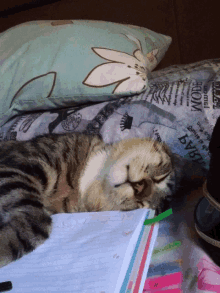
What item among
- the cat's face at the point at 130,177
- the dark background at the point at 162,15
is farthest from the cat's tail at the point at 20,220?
the dark background at the point at 162,15

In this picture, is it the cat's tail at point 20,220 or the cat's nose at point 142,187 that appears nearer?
the cat's tail at point 20,220

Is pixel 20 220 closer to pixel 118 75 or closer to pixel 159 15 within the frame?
pixel 118 75

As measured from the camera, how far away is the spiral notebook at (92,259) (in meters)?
0.38

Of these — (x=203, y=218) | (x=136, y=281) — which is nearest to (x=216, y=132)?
(x=203, y=218)

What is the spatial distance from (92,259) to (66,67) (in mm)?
590

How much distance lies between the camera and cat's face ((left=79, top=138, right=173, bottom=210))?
2.13 feet

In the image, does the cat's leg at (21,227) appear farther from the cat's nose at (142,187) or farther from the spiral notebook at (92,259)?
the cat's nose at (142,187)

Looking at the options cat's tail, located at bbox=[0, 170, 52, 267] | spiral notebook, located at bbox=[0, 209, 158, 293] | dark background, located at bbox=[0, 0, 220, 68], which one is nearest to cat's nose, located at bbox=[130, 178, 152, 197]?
spiral notebook, located at bbox=[0, 209, 158, 293]

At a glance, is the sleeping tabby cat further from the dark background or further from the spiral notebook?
the dark background

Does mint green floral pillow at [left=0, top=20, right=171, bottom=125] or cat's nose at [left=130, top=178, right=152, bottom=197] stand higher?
mint green floral pillow at [left=0, top=20, right=171, bottom=125]

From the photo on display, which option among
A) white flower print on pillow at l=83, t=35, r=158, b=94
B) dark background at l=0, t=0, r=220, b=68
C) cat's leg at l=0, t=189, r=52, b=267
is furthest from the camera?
dark background at l=0, t=0, r=220, b=68

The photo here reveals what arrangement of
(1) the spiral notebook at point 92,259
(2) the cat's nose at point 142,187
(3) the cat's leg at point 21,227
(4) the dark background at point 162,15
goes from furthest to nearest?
(4) the dark background at point 162,15
(2) the cat's nose at point 142,187
(3) the cat's leg at point 21,227
(1) the spiral notebook at point 92,259

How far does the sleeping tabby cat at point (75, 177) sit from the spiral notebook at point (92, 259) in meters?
0.08

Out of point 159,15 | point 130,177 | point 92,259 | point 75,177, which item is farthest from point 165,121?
point 159,15
